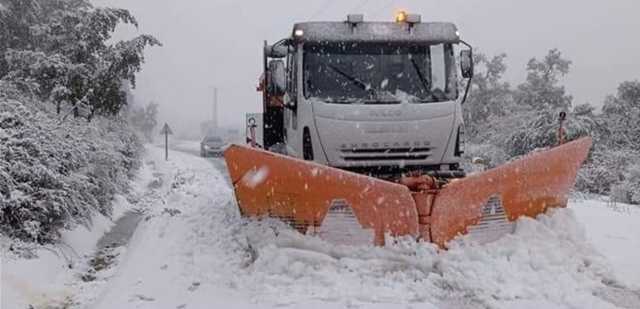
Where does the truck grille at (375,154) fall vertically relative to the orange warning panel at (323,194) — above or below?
above

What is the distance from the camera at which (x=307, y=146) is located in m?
7.04

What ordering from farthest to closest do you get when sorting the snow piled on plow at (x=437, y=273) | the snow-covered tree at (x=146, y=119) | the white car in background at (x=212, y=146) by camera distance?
1. the snow-covered tree at (x=146, y=119)
2. the white car in background at (x=212, y=146)
3. the snow piled on plow at (x=437, y=273)

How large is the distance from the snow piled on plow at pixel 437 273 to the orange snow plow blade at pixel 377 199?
15 centimetres

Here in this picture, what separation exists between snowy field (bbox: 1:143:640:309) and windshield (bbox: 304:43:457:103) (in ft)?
6.46

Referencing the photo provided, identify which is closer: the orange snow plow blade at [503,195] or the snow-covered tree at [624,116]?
the orange snow plow blade at [503,195]

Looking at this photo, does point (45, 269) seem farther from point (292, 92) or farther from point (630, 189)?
point (630, 189)

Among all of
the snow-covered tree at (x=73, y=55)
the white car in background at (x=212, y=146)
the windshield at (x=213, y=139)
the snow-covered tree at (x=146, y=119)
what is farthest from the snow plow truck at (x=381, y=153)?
the snow-covered tree at (x=146, y=119)

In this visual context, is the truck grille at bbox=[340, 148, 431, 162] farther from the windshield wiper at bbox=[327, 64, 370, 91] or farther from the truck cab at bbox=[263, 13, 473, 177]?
the windshield wiper at bbox=[327, 64, 370, 91]

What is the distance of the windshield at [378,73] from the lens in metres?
6.95

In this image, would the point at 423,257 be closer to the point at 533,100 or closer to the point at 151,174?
the point at 151,174

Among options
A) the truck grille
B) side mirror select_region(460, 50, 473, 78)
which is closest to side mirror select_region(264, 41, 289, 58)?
the truck grille

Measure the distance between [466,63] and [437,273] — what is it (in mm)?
3296

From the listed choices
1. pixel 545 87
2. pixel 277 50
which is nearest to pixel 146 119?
pixel 545 87

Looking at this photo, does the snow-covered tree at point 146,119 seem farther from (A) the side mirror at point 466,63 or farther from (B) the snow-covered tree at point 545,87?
(A) the side mirror at point 466,63
